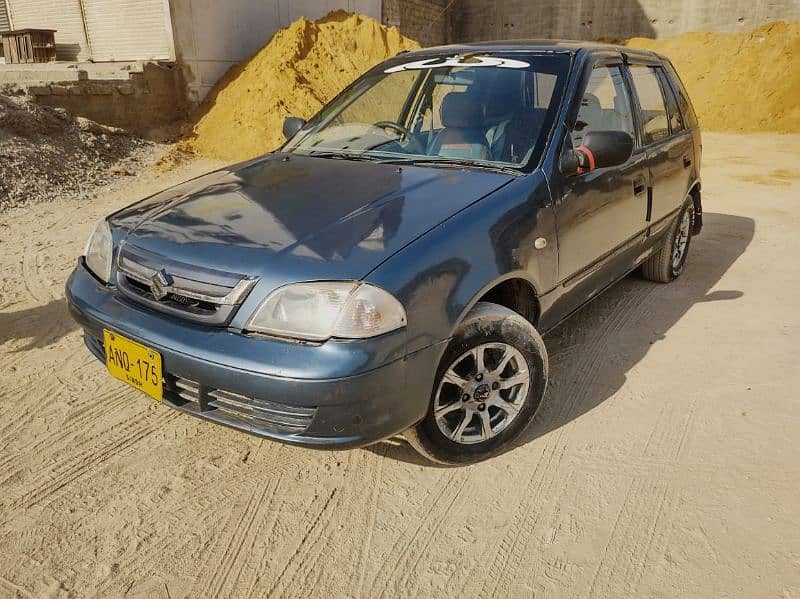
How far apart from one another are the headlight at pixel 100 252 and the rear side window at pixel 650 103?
313cm

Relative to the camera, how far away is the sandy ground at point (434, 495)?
2.09 m

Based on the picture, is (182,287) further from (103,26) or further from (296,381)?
(103,26)

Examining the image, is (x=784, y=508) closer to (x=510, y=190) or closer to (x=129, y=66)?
(x=510, y=190)

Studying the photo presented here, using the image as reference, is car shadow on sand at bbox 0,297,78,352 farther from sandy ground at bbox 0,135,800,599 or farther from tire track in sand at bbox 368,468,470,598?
tire track in sand at bbox 368,468,470,598

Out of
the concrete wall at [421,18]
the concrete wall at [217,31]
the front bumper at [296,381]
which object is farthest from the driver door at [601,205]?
the concrete wall at [421,18]

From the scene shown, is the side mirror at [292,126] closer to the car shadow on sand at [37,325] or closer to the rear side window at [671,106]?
the car shadow on sand at [37,325]

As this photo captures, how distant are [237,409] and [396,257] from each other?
79 cm

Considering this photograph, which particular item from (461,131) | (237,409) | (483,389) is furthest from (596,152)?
(237,409)

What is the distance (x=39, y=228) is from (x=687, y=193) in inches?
235

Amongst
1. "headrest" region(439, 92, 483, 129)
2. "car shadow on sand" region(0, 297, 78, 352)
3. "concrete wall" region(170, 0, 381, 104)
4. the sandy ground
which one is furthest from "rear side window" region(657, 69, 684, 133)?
"concrete wall" region(170, 0, 381, 104)

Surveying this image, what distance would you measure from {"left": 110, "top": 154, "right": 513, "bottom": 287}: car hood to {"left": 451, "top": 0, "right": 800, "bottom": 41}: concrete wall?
20.9 m

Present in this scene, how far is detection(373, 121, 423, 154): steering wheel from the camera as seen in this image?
3227mm

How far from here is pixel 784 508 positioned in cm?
240

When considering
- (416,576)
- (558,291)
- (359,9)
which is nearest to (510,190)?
(558,291)
